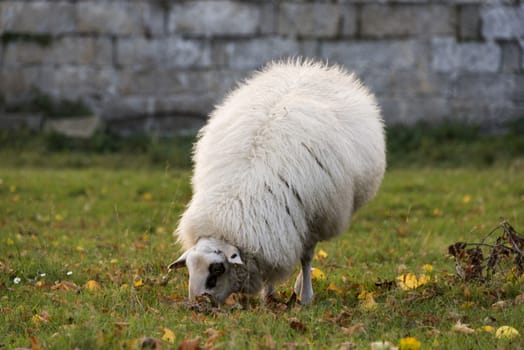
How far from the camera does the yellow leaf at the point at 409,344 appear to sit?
3.85 meters

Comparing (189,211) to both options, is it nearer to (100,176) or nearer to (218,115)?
(218,115)

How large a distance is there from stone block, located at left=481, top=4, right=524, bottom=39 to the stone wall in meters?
0.01

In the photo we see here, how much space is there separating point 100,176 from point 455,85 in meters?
4.88

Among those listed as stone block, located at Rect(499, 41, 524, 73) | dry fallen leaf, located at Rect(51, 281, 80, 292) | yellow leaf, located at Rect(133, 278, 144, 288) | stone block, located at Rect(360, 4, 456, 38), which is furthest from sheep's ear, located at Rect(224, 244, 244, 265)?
stone block, located at Rect(499, 41, 524, 73)

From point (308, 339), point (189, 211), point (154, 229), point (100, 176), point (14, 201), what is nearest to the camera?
point (308, 339)

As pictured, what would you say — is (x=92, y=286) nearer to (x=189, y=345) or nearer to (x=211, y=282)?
(x=211, y=282)

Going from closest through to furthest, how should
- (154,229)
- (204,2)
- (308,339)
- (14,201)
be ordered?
(308,339)
(154,229)
(14,201)
(204,2)

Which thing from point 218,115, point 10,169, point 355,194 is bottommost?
point 10,169

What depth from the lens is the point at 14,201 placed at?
860cm

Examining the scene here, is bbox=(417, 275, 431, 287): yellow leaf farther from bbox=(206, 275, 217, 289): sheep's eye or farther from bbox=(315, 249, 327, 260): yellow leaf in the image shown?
bbox=(206, 275, 217, 289): sheep's eye

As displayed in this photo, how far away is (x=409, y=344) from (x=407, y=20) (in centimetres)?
818

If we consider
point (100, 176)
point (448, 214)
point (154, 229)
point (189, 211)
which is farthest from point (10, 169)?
point (189, 211)

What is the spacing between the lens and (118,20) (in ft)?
38.2

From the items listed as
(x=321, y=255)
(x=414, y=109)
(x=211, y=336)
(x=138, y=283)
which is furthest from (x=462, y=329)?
(x=414, y=109)
